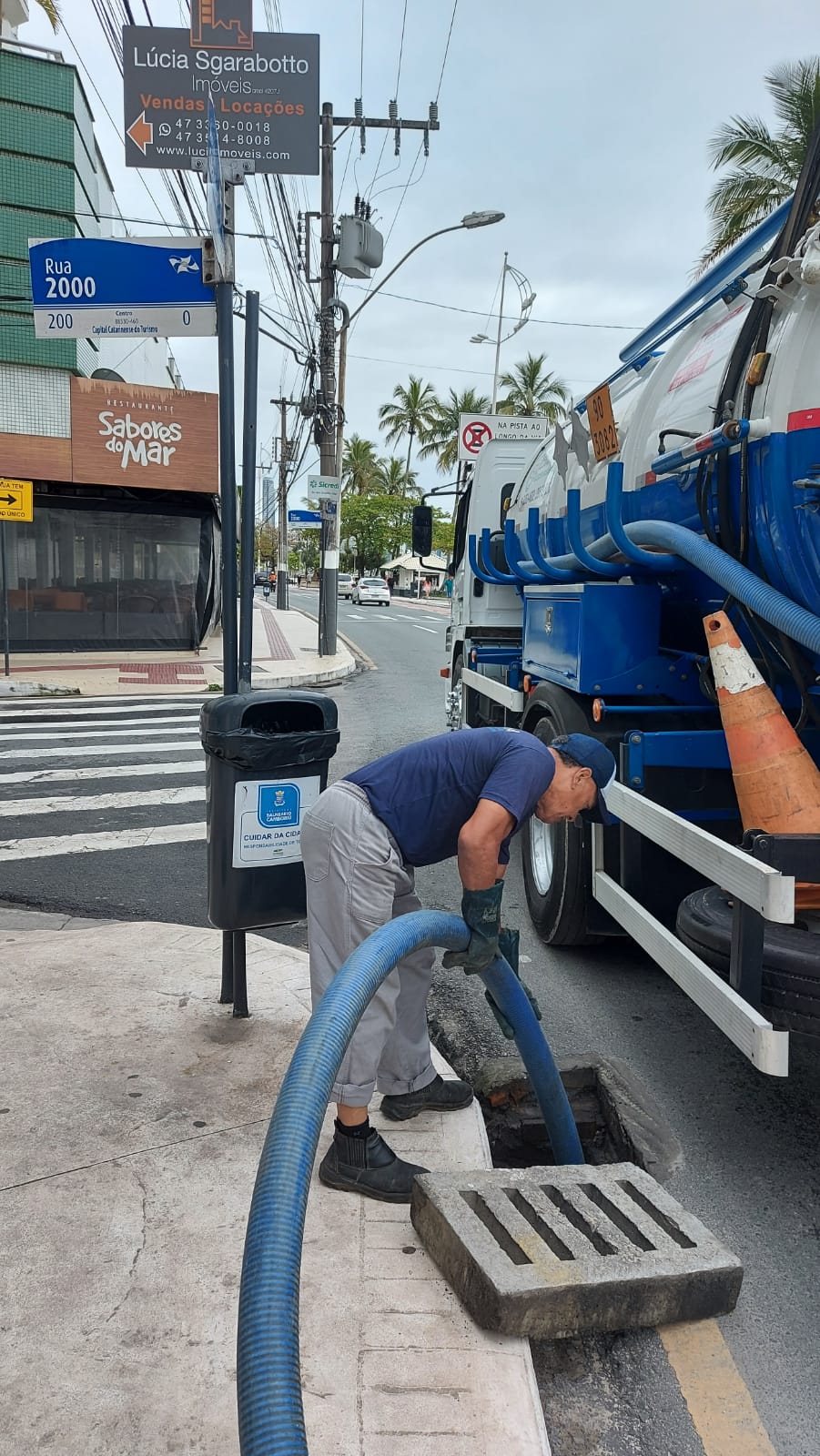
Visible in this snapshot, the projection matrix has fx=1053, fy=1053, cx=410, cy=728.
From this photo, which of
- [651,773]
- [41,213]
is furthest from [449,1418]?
[41,213]

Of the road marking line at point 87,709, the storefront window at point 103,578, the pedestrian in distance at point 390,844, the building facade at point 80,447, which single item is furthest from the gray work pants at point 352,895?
the storefront window at point 103,578

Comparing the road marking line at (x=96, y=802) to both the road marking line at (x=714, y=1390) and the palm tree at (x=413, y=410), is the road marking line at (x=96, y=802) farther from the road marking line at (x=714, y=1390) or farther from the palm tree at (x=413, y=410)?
the palm tree at (x=413, y=410)

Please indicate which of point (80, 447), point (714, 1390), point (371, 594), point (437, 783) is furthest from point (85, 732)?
point (371, 594)

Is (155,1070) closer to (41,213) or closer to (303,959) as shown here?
(303,959)

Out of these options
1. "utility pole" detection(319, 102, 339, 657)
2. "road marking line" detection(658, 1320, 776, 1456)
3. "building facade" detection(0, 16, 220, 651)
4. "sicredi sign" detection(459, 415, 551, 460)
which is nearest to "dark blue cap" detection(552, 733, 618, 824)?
"road marking line" detection(658, 1320, 776, 1456)

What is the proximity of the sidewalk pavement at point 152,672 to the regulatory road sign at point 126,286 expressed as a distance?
430 inches

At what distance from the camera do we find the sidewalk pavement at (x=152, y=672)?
15.2 metres

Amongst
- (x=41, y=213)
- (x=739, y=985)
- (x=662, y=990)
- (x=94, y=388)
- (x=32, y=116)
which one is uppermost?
(x=32, y=116)

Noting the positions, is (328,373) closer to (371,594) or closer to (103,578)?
(103,578)

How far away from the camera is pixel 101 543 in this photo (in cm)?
Result: 1936

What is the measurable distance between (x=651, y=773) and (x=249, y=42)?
11.1 meters

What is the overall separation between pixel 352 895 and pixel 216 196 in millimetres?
2822

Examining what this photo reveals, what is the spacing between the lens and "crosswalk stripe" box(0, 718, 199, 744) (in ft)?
37.7

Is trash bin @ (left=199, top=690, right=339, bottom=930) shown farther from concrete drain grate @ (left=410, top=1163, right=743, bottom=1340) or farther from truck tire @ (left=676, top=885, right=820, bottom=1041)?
truck tire @ (left=676, top=885, right=820, bottom=1041)
